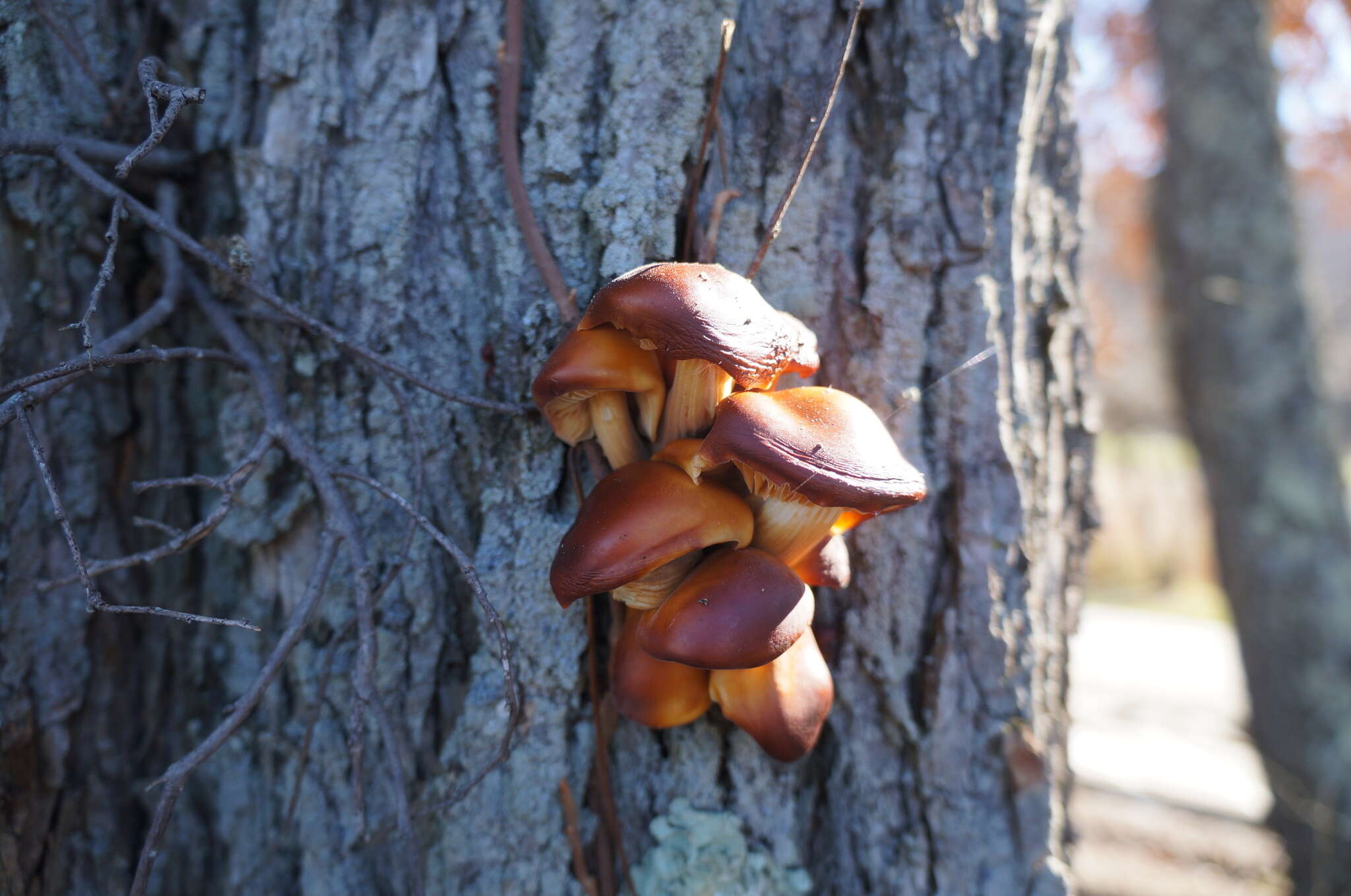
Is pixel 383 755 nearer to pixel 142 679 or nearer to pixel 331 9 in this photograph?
pixel 142 679

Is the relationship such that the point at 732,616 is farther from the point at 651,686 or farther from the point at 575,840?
the point at 575,840

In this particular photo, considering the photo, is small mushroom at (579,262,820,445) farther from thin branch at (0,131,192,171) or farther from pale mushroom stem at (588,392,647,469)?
thin branch at (0,131,192,171)

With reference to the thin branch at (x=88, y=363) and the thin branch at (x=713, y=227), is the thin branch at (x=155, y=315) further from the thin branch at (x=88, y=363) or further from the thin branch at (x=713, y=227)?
the thin branch at (x=713, y=227)

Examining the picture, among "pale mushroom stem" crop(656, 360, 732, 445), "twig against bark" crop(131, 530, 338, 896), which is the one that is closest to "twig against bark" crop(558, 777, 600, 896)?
"twig against bark" crop(131, 530, 338, 896)

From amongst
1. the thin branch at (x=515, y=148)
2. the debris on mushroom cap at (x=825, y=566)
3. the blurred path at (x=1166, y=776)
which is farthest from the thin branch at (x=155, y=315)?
the blurred path at (x=1166, y=776)

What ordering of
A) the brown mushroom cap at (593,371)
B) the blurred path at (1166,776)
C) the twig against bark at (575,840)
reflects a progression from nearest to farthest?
the brown mushroom cap at (593,371)
the twig against bark at (575,840)
the blurred path at (1166,776)

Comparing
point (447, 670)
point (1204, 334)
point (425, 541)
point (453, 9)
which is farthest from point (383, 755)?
point (1204, 334)
